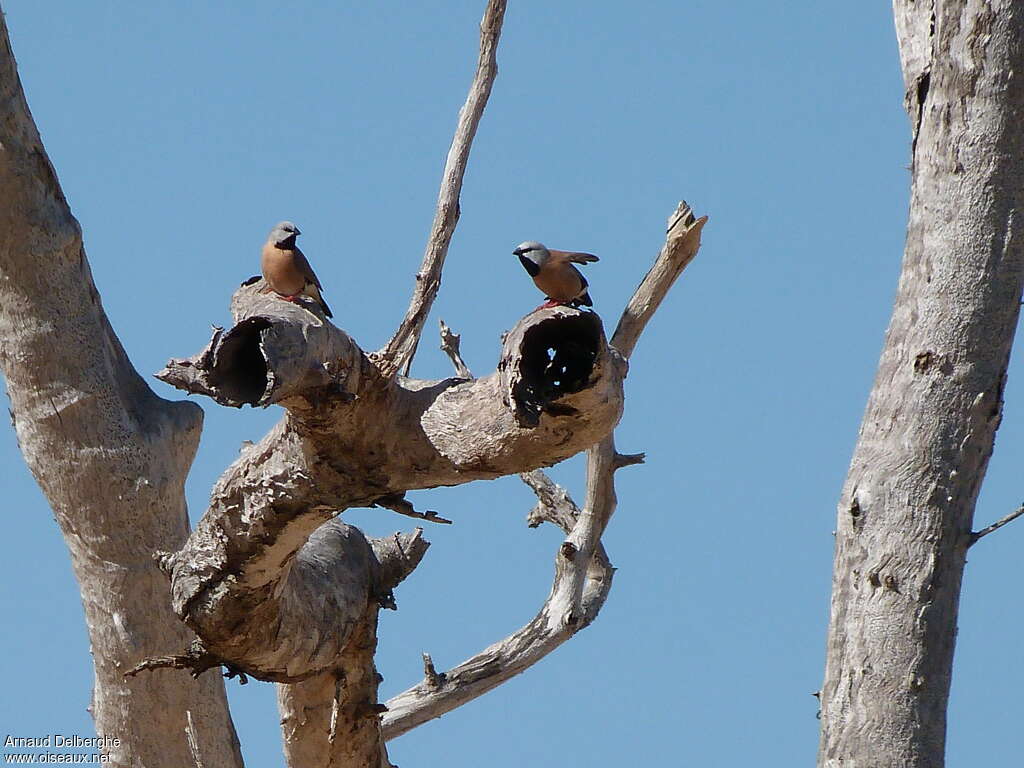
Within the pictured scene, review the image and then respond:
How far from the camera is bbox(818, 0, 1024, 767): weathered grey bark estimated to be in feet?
13.2

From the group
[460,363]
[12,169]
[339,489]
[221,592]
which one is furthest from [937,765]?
[12,169]

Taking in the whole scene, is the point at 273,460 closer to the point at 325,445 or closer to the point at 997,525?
the point at 325,445

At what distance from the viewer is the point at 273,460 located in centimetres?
412

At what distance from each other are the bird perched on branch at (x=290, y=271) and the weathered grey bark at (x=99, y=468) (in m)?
0.98

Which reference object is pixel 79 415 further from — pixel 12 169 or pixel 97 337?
pixel 12 169

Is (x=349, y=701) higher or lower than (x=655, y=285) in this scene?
lower

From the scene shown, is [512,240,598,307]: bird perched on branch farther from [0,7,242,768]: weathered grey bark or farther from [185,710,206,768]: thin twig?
[185,710,206,768]: thin twig

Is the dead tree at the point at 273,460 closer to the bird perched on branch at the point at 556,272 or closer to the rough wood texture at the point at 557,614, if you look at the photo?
the rough wood texture at the point at 557,614

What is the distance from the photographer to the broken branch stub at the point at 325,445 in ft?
10.7

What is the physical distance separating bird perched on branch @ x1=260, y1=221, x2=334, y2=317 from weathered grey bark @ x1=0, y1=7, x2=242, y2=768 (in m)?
0.98

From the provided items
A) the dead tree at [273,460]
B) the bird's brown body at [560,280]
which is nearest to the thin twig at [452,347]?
the dead tree at [273,460]

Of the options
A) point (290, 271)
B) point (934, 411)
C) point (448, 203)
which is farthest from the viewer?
point (290, 271)

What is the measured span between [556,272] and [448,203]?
2.40 ft

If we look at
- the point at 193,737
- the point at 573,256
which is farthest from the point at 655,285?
the point at 193,737
